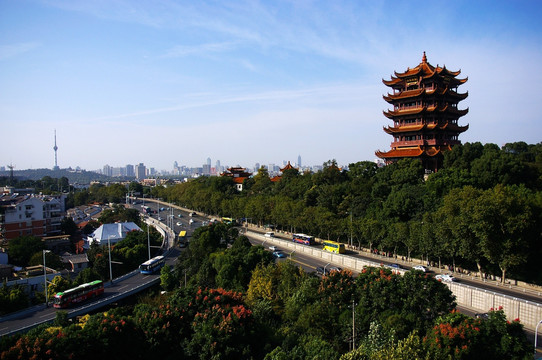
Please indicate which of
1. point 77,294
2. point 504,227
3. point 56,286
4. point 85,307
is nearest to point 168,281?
point 85,307

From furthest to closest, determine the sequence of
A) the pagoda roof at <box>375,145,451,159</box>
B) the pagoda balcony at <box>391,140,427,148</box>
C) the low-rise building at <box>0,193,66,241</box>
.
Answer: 1. the low-rise building at <box>0,193,66,241</box>
2. the pagoda balcony at <box>391,140,427,148</box>
3. the pagoda roof at <box>375,145,451,159</box>

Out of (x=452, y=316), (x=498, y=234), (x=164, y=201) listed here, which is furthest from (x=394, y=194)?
(x=164, y=201)

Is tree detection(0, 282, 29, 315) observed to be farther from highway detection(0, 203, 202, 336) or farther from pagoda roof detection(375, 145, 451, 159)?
pagoda roof detection(375, 145, 451, 159)

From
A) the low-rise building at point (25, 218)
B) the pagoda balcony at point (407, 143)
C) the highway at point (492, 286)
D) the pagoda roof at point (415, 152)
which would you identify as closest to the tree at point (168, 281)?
the highway at point (492, 286)

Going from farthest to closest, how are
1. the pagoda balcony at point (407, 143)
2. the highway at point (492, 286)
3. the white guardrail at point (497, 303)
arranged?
the pagoda balcony at point (407, 143) < the highway at point (492, 286) < the white guardrail at point (497, 303)

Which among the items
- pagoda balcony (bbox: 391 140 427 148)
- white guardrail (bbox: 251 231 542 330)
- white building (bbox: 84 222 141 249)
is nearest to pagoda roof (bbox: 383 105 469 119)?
pagoda balcony (bbox: 391 140 427 148)

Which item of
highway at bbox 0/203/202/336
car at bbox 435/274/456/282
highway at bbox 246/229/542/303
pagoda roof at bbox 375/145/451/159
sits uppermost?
pagoda roof at bbox 375/145/451/159

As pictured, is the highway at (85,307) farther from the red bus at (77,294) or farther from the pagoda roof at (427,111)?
the pagoda roof at (427,111)

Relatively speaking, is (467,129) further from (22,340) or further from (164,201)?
(164,201)
